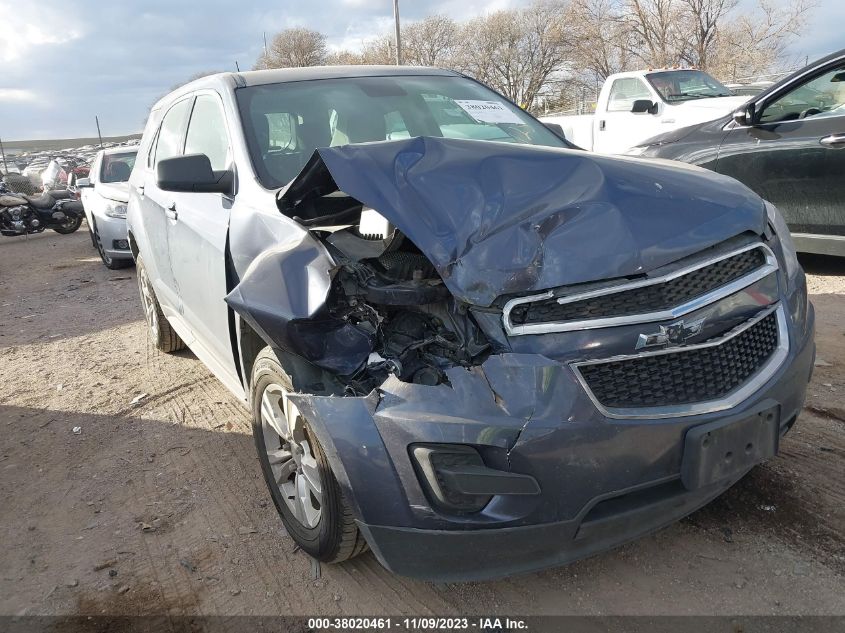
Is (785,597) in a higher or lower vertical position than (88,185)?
lower

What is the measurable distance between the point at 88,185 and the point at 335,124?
29.5 ft

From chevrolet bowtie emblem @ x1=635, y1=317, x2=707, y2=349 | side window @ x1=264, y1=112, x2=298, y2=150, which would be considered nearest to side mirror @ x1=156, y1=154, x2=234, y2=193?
side window @ x1=264, y1=112, x2=298, y2=150

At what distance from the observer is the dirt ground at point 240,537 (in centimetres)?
230

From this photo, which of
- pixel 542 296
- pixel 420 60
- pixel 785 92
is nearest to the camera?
pixel 542 296

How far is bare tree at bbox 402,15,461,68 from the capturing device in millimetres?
40562

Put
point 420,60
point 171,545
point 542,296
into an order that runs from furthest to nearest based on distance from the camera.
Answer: point 420,60 → point 171,545 → point 542,296

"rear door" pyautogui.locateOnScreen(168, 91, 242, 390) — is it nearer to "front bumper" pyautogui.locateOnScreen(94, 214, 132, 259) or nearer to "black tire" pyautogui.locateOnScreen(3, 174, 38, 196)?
"front bumper" pyautogui.locateOnScreen(94, 214, 132, 259)

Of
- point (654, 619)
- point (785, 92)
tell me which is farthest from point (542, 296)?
point (785, 92)

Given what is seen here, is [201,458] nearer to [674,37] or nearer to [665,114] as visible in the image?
[665,114]

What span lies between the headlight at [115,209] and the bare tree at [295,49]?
41968mm

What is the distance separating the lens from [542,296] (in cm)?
196

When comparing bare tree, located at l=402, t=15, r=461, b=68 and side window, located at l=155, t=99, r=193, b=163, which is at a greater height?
bare tree, located at l=402, t=15, r=461, b=68

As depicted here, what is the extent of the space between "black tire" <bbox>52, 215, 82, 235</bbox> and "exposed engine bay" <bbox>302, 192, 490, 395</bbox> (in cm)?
1513

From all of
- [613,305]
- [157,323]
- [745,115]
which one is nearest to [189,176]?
[613,305]
